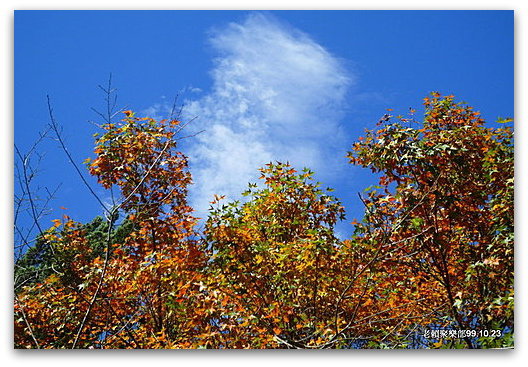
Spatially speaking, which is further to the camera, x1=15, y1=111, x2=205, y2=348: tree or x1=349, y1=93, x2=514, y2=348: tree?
x1=15, y1=111, x2=205, y2=348: tree

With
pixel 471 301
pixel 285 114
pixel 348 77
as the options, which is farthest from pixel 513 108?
pixel 285 114

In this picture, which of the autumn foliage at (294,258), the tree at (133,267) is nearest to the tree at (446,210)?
the autumn foliage at (294,258)

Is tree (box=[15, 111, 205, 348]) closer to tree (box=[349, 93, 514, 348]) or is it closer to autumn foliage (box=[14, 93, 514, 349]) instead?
autumn foliage (box=[14, 93, 514, 349])

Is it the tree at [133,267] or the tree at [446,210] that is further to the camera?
the tree at [133,267]

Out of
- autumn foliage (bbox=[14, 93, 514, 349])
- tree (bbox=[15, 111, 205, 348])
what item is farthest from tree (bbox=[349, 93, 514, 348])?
tree (bbox=[15, 111, 205, 348])

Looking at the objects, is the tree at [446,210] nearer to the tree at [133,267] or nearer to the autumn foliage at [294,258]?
the autumn foliage at [294,258]

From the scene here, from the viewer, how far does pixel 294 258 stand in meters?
4.05

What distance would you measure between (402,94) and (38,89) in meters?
2.94

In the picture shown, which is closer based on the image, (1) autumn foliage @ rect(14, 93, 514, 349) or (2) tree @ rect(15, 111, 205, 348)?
(1) autumn foliage @ rect(14, 93, 514, 349)

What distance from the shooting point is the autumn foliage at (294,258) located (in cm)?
369

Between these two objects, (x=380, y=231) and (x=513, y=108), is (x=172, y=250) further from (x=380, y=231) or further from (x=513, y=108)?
(x=513, y=108)

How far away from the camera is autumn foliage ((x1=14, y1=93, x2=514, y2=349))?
145 inches

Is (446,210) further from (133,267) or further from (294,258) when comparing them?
(133,267)

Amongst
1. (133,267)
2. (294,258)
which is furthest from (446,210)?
(133,267)
